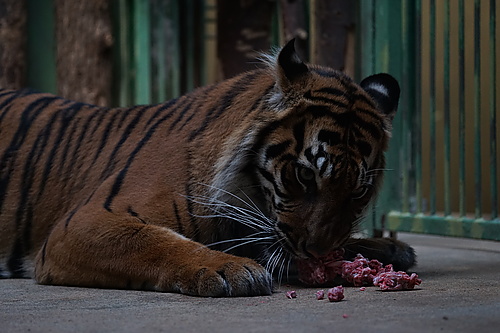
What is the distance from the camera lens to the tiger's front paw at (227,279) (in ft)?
8.93

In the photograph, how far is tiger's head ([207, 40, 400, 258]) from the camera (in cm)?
293

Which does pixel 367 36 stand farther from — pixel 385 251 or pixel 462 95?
pixel 385 251

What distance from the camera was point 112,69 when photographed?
772 cm

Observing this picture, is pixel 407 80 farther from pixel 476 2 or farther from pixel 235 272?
→ pixel 235 272

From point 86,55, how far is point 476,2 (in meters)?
4.22

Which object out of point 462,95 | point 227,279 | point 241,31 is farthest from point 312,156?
point 241,31

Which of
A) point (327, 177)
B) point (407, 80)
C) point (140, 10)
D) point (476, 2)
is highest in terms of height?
point (140, 10)

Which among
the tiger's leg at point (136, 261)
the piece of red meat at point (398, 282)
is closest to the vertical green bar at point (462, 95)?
the piece of red meat at point (398, 282)

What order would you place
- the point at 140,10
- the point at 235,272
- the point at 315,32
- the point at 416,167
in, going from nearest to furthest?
the point at 235,272 → the point at 416,167 → the point at 315,32 → the point at 140,10

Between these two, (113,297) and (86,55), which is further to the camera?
(86,55)

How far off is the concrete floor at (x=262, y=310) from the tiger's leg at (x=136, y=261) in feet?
0.18

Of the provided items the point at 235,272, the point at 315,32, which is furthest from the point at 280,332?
the point at 315,32

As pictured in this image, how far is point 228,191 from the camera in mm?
3172

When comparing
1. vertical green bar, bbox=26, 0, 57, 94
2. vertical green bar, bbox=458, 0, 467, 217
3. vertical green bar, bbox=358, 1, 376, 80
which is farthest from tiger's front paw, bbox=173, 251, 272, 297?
vertical green bar, bbox=26, 0, 57, 94
